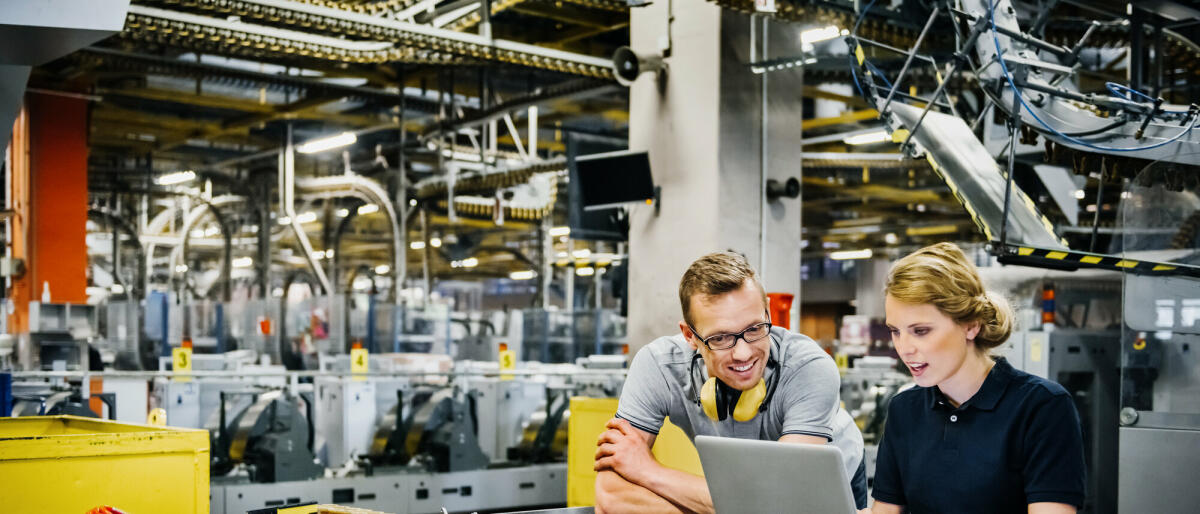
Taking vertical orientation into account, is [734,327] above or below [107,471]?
above

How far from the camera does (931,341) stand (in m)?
2.26

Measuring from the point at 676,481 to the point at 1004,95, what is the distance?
337cm

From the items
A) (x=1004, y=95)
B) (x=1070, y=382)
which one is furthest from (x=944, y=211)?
(x=1004, y=95)

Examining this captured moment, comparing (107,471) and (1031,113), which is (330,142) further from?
(1031,113)

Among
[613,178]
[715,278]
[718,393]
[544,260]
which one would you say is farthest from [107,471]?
[544,260]

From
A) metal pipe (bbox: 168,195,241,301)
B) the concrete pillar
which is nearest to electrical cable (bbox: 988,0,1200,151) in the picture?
the concrete pillar

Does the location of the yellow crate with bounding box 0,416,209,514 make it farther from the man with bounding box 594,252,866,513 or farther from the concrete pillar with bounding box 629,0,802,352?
the concrete pillar with bounding box 629,0,802,352

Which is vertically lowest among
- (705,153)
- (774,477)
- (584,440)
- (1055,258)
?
(584,440)

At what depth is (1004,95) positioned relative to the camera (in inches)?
210

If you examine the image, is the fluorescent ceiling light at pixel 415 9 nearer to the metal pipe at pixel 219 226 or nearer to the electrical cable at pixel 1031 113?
the electrical cable at pixel 1031 113

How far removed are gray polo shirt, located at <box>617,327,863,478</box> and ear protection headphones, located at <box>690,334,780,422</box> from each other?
0.6 inches

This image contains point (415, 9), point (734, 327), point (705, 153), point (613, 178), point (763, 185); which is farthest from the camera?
point (415, 9)

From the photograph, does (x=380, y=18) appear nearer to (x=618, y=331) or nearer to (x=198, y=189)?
(x=618, y=331)

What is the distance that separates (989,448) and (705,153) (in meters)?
4.87
